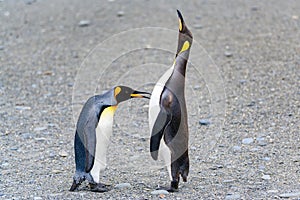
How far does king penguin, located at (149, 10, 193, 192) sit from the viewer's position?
4.04m

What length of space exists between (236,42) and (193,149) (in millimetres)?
3224

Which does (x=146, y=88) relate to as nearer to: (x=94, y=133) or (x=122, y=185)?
(x=122, y=185)

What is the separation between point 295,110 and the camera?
20.0 ft

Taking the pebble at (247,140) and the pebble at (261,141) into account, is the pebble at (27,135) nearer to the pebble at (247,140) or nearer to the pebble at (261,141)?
the pebble at (247,140)

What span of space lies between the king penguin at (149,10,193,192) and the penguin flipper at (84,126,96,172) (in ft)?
1.18

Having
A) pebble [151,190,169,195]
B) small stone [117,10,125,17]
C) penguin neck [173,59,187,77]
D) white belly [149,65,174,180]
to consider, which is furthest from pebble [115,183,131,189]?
small stone [117,10,125,17]

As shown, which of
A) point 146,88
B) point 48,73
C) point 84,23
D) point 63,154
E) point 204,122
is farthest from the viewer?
point 84,23

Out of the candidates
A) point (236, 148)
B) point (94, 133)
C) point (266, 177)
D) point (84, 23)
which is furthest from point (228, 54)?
point (94, 133)

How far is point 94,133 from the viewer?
13.6 feet

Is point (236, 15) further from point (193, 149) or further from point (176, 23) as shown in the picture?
point (193, 149)

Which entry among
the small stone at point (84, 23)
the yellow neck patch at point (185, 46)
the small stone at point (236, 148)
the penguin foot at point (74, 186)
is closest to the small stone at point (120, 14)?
the small stone at point (84, 23)

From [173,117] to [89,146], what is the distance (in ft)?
1.79

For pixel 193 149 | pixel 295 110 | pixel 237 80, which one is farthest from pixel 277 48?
pixel 193 149

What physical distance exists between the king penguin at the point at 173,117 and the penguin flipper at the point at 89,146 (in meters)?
0.36
